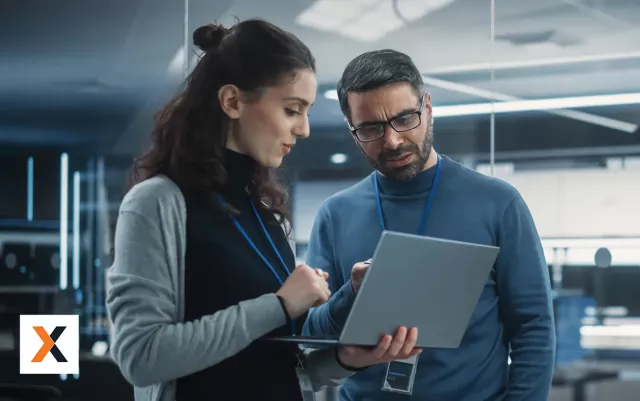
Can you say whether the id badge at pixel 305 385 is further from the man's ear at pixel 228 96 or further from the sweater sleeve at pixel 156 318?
the man's ear at pixel 228 96

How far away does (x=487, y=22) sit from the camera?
305 centimetres

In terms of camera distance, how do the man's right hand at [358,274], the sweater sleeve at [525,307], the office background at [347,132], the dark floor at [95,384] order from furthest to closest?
the dark floor at [95,384], the office background at [347,132], the sweater sleeve at [525,307], the man's right hand at [358,274]

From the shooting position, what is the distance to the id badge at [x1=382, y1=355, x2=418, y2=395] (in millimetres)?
1721

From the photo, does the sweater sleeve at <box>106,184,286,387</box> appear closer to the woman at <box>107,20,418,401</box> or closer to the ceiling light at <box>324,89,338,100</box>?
the woman at <box>107,20,418,401</box>

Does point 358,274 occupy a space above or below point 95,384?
above

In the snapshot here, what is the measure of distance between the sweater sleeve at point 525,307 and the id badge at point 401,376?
22cm

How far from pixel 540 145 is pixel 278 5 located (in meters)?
1.19

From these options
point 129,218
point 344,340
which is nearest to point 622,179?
point 344,340

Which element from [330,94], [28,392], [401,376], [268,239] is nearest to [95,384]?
[28,392]

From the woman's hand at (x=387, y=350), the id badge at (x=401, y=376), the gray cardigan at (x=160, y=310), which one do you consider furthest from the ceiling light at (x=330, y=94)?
the gray cardigan at (x=160, y=310)

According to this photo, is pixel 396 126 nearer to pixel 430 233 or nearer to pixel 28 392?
pixel 430 233

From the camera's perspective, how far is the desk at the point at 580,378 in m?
2.91

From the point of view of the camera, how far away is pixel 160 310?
1201 mm

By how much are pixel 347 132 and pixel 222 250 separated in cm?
195
